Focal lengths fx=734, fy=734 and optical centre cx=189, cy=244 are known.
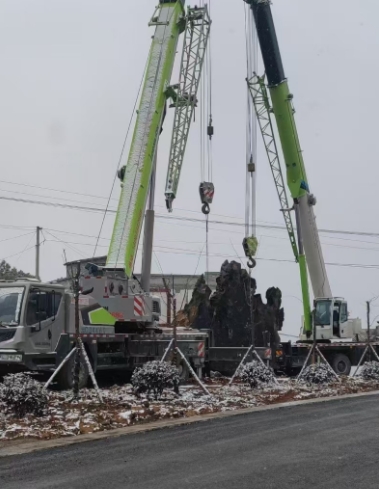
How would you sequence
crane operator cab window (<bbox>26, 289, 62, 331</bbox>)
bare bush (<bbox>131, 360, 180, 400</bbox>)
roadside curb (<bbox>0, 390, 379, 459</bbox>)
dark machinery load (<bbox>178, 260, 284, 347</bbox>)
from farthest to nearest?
dark machinery load (<bbox>178, 260, 284, 347</bbox>) < crane operator cab window (<bbox>26, 289, 62, 331</bbox>) < bare bush (<bbox>131, 360, 180, 400</bbox>) < roadside curb (<bbox>0, 390, 379, 459</bbox>)

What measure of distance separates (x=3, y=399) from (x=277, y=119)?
18.7 metres

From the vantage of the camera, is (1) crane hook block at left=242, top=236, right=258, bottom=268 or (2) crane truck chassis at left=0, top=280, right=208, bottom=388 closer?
(2) crane truck chassis at left=0, top=280, right=208, bottom=388

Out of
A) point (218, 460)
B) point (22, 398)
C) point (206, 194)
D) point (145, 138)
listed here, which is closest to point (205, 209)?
point (206, 194)

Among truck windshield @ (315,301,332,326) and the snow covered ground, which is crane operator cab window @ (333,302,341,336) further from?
the snow covered ground

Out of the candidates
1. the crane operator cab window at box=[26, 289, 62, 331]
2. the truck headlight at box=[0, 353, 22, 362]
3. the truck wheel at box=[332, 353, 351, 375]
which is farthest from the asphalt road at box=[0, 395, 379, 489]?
the truck wheel at box=[332, 353, 351, 375]

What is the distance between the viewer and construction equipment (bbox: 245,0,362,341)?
92.5 ft

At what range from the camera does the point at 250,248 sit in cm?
2831

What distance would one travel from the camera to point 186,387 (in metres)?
20.0

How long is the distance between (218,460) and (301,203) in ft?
69.1

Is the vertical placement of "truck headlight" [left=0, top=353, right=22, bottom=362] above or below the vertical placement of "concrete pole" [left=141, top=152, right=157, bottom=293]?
below

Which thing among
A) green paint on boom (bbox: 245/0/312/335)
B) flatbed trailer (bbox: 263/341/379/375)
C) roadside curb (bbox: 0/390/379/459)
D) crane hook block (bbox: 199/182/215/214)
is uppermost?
green paint on boom (bbox: 245/0/312/335)

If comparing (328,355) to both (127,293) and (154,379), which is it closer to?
(127,293)

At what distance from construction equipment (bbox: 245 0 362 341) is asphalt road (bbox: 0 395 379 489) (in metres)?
16.1

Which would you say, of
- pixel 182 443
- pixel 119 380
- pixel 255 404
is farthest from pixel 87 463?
pixel 119 380
